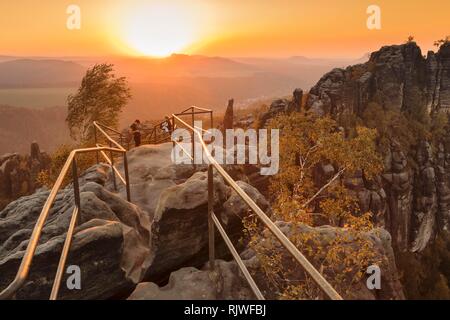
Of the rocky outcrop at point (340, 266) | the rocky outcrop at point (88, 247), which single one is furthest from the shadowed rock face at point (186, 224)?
the rocky outcrop at point (340, 266)

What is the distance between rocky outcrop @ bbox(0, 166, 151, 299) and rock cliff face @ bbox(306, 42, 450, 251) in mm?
47717

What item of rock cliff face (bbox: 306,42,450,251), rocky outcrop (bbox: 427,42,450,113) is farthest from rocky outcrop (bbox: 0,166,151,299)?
rocky outcrop (bbox: 427,42,450,113)

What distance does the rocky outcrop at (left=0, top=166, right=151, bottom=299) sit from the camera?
5340mm

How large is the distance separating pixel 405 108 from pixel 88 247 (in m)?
75.8

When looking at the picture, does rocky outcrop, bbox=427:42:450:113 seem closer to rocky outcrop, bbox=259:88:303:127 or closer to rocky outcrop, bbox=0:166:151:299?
rocky outcrop, bbox=259:88:303:127

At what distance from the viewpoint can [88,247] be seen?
18.4 feet

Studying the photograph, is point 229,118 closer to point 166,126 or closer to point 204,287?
point 166,126

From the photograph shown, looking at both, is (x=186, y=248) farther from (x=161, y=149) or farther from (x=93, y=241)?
(x=161, y=149)

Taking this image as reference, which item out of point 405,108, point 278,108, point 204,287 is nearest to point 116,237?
point 204,287
